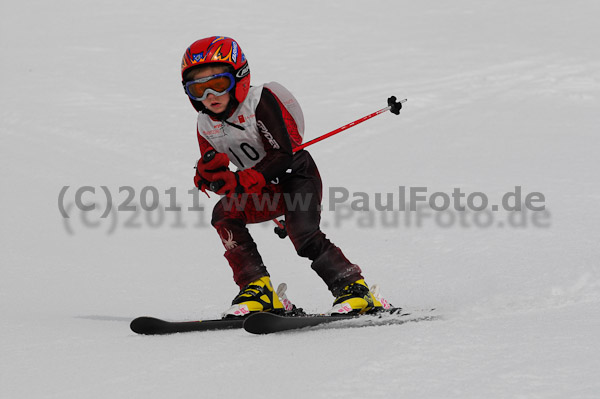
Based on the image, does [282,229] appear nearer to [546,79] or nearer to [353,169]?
[353,169]

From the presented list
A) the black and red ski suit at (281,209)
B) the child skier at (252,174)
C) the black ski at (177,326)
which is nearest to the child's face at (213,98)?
the child skier at (252,174)

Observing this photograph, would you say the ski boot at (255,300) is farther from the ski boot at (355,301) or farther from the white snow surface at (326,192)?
the ski boot at (355,301)

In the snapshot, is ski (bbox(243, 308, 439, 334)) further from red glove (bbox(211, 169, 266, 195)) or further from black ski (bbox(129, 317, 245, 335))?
red glove (bbox(211, 169, 266, 195))

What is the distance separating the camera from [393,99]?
16.9 ft

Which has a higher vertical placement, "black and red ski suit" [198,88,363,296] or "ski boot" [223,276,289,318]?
"black and red ski suit" [198,88,363,296]

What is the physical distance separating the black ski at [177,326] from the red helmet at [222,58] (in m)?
1.33

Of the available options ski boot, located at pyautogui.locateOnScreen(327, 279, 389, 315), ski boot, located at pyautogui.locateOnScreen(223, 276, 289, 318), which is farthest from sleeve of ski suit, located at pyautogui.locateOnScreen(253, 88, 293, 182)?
ski boot, located at pyautogui.locateOnScreen(327, 279, 389, 315)

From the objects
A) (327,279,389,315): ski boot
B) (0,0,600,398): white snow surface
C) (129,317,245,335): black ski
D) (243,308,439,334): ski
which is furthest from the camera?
(327,279,389,315): ski boot

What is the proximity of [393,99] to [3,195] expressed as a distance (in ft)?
19.2

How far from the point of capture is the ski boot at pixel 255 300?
472 centimetres

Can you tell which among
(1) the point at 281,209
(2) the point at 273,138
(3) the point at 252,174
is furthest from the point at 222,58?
(1) the point at 281,209

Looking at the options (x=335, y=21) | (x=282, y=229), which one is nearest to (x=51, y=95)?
(x=335, y=21)

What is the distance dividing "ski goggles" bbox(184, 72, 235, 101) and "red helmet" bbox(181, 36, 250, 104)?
0.05m

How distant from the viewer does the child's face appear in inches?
182
